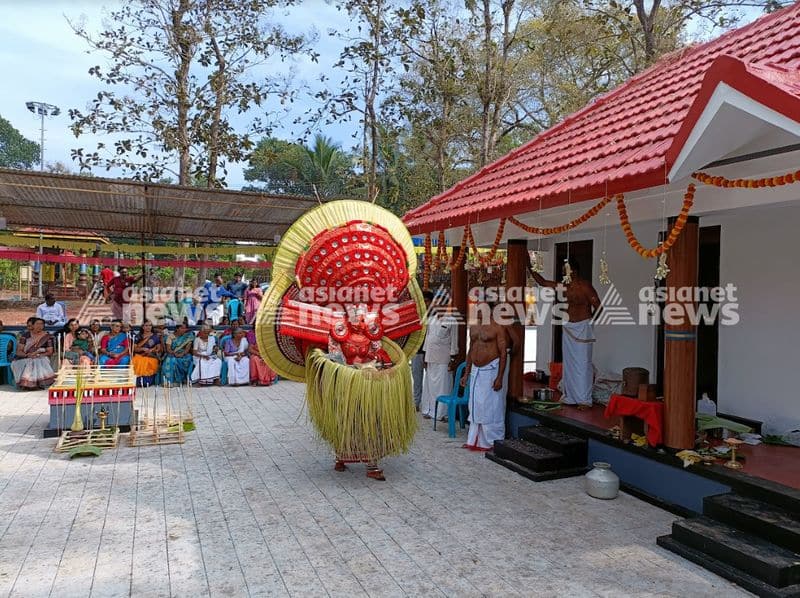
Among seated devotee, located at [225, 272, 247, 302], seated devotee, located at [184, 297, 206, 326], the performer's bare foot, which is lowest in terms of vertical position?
the performer's bare foot

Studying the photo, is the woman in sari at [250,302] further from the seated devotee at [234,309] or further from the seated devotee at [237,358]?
the seated devotee at [237,358]

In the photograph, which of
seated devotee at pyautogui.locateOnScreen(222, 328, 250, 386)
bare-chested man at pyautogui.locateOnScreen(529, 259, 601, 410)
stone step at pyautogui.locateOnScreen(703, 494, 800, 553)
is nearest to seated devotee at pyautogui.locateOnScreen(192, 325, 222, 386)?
seated devotee at pyautogui.locateOnScreen(222, 328, 250, 386)

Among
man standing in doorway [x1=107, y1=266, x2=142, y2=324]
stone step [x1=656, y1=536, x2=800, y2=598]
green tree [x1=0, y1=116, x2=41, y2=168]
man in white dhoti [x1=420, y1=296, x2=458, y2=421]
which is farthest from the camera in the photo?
green tree [x1=0, y1=116, x2=41, y2=168]

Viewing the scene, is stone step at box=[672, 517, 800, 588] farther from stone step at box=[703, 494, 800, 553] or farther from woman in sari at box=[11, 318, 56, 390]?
woman in sari at box=[11, 318, 56, 390]

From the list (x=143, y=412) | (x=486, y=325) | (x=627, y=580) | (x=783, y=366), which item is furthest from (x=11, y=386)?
(x=783, y=366)

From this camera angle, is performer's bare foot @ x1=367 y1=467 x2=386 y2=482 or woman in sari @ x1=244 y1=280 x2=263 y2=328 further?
woman in sari @ x1=244 y1=280 x2=263 y2=328

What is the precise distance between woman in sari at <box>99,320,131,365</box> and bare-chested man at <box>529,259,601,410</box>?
6.54 m

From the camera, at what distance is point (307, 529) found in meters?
4.20

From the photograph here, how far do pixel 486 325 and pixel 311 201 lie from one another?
15.1ft

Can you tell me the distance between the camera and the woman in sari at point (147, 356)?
948 centimetres

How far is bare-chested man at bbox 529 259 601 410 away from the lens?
6.62 metres

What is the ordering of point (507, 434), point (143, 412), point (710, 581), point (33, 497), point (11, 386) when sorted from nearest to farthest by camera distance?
1. point (710, 581)
2. point (33, 497)
3. point (507, 434)
4. point (143, 412)
5. point (11, 386)

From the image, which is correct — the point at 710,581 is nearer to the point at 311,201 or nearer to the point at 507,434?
the point at 507,434

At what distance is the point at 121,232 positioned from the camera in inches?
475
